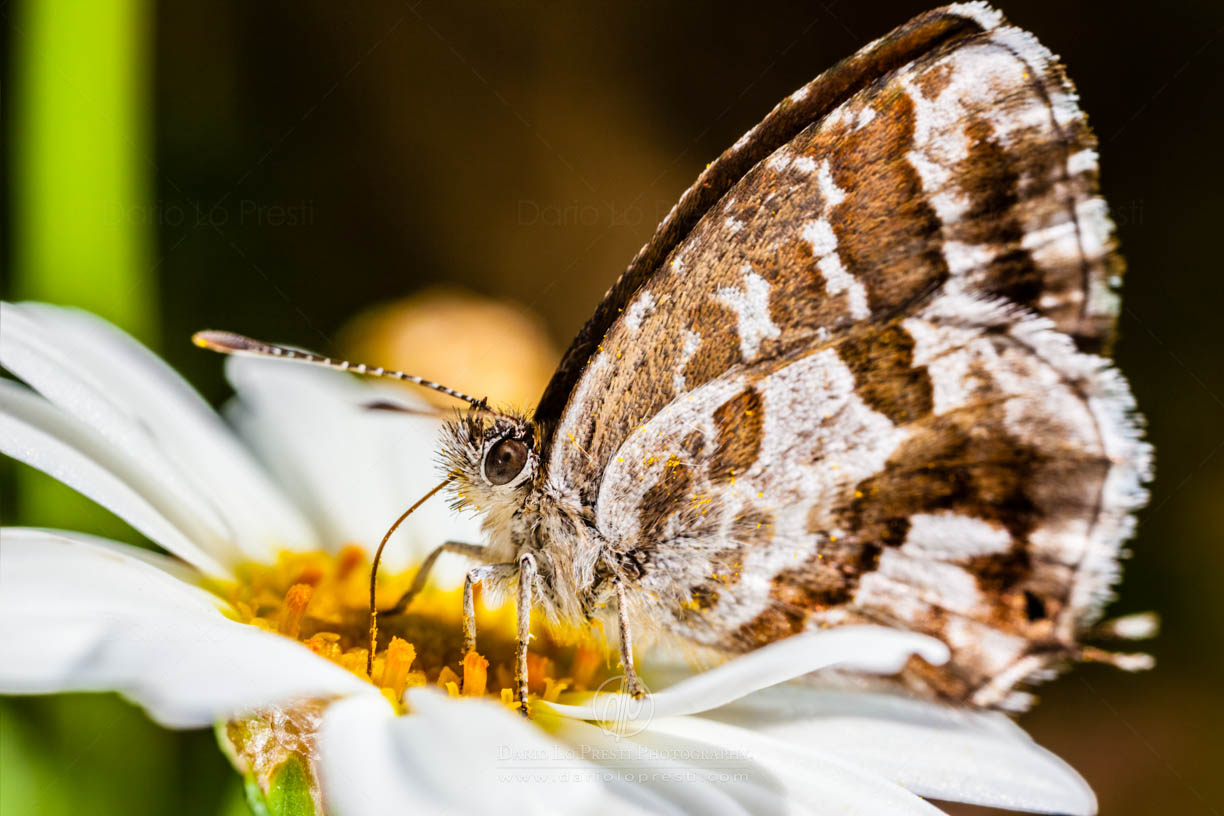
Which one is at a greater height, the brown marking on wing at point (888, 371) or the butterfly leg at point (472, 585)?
the brown marking on wing at point (888, 371)

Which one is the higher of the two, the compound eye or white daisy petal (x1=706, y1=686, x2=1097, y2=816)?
the compound eye

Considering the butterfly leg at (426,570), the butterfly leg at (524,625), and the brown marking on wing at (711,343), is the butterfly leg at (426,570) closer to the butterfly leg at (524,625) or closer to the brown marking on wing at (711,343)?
the butterfly leg at (524,625)

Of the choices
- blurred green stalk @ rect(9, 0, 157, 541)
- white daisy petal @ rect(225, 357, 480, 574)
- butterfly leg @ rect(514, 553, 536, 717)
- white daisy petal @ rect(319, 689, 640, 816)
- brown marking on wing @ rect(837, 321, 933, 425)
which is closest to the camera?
white daisy petal @ rect(319, 689, 640, 816)

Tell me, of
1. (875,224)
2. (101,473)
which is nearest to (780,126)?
(875,224)

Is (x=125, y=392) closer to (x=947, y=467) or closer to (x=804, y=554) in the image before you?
(x=804, y=554)

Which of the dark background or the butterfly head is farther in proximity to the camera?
the dark background

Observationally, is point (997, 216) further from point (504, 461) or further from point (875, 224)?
point (504, 461)

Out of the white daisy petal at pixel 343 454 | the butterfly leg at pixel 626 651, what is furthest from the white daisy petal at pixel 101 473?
the butterfly leg at pixel 626 651

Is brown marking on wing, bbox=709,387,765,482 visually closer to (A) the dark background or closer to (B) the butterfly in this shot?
(B) the butterfly

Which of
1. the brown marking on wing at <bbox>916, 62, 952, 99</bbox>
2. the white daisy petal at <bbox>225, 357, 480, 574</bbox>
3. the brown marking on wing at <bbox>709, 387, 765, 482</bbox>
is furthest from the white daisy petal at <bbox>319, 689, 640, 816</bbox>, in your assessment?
the brown marking on wing at <bbox>916, 62, 952, 99</bbox>
